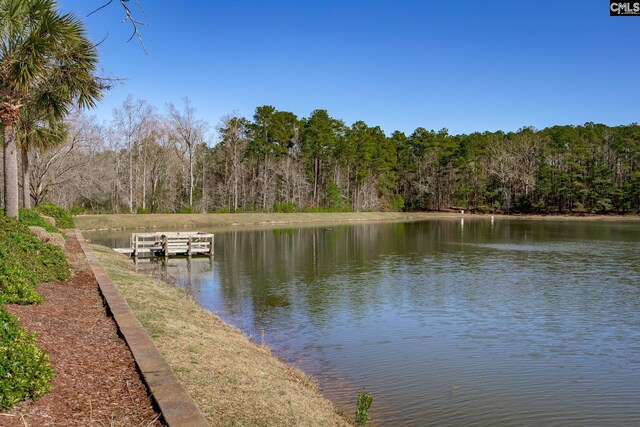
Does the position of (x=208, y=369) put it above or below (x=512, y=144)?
below

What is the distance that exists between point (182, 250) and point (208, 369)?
20395 millimetres

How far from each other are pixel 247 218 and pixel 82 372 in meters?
50.3

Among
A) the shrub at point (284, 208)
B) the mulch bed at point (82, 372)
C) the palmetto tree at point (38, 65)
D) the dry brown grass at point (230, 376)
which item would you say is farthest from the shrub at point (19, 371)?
the shrub at point (284, 208)

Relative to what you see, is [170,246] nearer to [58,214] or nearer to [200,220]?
[58,214]

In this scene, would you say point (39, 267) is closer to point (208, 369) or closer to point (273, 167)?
point (208, 369)

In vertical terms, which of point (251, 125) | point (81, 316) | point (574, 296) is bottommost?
point (574, 296)

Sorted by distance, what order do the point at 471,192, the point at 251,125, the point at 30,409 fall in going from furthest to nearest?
1. the point at 471,192
2. the point at 251,125
3. the point at 30,409

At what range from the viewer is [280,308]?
14812 millimetres

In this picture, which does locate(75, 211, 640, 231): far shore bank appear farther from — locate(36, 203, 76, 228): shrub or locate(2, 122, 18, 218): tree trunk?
locate(2, 122, 18, 218): tree trunk

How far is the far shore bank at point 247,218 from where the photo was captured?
44.4 meters

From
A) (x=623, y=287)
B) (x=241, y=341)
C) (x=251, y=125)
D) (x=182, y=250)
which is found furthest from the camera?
(x=251, y=125)

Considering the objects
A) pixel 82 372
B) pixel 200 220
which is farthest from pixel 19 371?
pixel 200 220

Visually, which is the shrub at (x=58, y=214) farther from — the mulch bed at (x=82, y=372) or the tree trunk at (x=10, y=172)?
the mulch bed at (x=82, y=372)

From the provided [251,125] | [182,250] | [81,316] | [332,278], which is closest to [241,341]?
[81,316]
